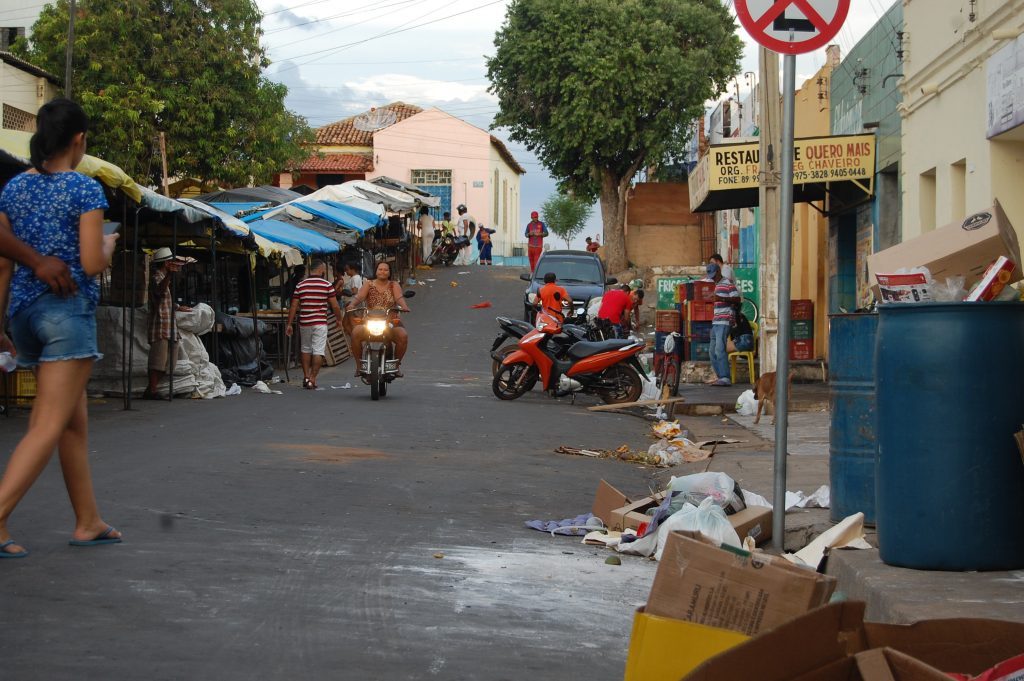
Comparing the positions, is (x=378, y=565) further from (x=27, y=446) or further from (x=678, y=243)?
(x=678, y=243)

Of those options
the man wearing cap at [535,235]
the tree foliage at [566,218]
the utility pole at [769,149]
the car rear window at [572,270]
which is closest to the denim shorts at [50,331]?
the utility pole at [769,149]

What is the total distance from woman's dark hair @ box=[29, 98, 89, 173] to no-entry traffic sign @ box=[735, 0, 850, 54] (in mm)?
3123

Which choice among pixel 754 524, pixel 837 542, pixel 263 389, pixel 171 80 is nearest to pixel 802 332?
pixel 263 389

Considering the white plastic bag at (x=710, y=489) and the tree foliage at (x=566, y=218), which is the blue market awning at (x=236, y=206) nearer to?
the white plastic bag at (x=710, y=489)

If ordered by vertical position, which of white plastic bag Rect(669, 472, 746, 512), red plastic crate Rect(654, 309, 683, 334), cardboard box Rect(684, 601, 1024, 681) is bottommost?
white plastic bag Rect(669, 472, 746, 512)

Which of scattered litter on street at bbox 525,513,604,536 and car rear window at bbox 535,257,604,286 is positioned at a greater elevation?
car rear window at bbox 535,257,604,286

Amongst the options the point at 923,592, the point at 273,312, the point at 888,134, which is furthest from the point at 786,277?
the point at 273,312

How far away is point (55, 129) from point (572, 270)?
2375 cm

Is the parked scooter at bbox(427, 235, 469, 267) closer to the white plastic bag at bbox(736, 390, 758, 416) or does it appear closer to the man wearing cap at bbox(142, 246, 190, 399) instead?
the man wearing cap at bbox(142, 246, 190, 399)

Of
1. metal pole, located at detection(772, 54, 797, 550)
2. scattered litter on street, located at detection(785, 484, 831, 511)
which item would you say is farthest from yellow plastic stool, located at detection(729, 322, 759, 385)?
metal pole, located at detection(772, 54, 797, 550)

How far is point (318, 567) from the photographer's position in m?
5.53

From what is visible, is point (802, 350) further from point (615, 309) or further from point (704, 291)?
point (615, 309)

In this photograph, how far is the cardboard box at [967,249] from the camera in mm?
5246

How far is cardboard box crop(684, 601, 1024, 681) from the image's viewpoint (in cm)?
272
